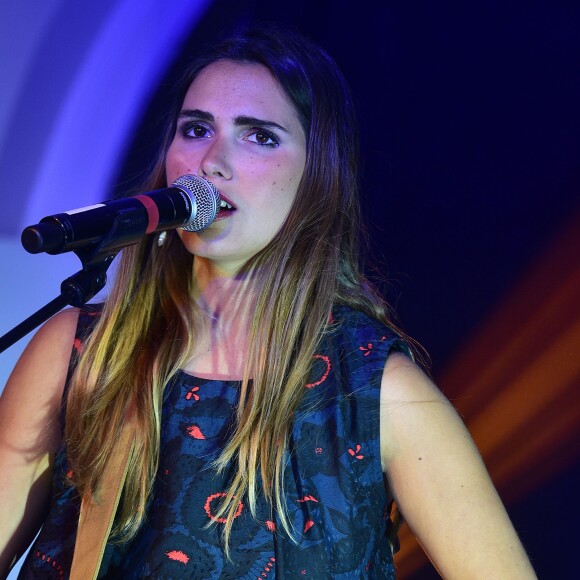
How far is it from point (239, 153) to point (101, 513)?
0.76 meters

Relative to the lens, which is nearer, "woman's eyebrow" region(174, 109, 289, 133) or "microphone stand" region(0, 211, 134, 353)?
"microphone stand" region(0, 211, 134, 353)

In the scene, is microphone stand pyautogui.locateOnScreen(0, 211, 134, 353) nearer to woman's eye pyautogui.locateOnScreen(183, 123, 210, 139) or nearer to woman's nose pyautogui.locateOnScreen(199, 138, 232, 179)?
woman's nose pyautogui.locateOnScreen(199, 138, 232, 179)

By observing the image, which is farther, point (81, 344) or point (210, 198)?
point (81, 344)

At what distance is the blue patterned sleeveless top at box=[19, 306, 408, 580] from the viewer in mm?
1735

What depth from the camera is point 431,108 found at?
2.20m

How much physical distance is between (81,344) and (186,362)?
234 mm

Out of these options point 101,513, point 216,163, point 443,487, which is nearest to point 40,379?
point 101,513

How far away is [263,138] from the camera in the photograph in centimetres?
196

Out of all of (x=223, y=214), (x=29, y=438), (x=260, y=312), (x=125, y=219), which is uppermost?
(x=125, y=219)

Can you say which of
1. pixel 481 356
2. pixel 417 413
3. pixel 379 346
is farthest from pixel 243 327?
pixel 481 356

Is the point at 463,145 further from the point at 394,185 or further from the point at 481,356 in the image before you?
the point at 481,356

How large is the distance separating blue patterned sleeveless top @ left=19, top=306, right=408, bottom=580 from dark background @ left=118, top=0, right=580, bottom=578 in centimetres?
35

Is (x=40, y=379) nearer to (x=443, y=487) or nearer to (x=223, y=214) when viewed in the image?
(x=223, y=214)

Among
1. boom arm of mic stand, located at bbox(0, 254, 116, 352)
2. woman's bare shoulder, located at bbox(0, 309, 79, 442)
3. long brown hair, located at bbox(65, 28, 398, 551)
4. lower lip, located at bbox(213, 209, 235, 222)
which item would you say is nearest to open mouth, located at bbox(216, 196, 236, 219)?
lower lip, located at bbox(213, 209, 235, 222)
